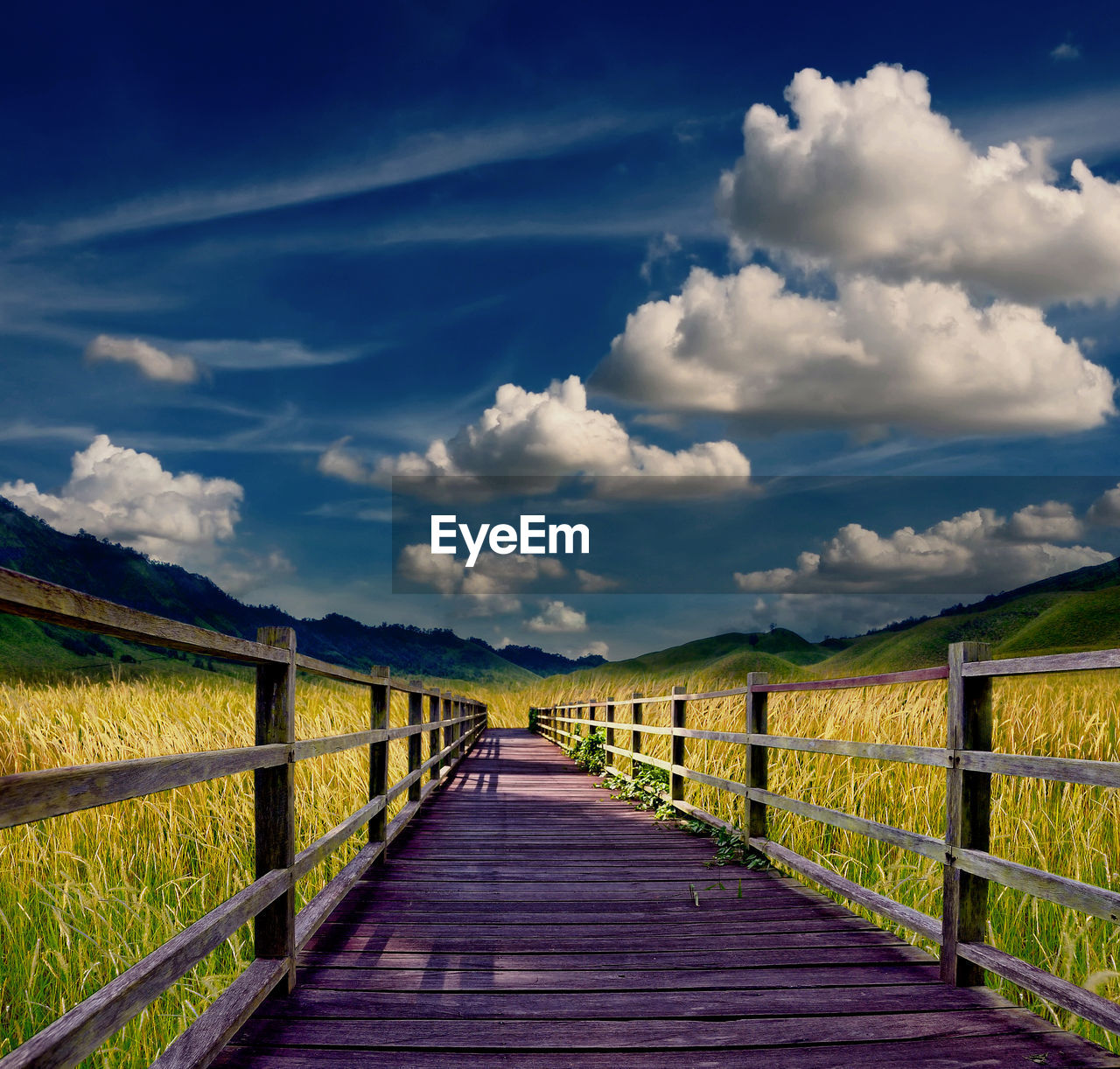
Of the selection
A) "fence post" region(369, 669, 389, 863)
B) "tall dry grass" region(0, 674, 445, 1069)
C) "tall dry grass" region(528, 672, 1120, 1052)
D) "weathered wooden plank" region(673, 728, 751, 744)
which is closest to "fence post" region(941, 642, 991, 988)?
"tall dry grass" region(528, 672, 1120, 1052)

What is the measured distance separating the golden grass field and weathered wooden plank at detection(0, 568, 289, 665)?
4.41 feet

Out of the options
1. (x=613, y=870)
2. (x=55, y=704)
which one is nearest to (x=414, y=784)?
(x=613, y=870)

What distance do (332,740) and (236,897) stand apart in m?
1.24

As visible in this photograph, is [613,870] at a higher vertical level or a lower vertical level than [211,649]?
lower

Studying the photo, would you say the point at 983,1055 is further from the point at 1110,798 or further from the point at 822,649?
the point at 822,649

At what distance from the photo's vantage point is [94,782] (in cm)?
203

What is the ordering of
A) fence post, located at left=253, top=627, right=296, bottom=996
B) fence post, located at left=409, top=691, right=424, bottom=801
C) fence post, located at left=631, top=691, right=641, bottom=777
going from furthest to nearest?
fence post, located at left=631, top=691, right=641, bottom=777, fence post, located at left=409, top=691, right=424, bottom=801, fence post, located at left=253, top=627, right=296, bottom=996

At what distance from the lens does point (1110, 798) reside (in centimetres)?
541

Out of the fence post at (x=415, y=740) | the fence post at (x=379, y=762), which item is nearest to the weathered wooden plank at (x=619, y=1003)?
the fence post at (x=379, y=762)

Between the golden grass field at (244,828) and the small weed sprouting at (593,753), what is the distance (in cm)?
371

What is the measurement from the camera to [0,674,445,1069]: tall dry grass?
13.1ft

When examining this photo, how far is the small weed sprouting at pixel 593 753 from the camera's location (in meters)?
12.7

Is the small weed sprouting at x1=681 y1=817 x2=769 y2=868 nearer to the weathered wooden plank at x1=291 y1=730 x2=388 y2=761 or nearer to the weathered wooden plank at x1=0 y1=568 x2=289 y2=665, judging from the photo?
the weathered wooden plank at x1=291 y1=730 x2=388 y2=761

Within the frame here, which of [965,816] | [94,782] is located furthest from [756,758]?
[94,782]
